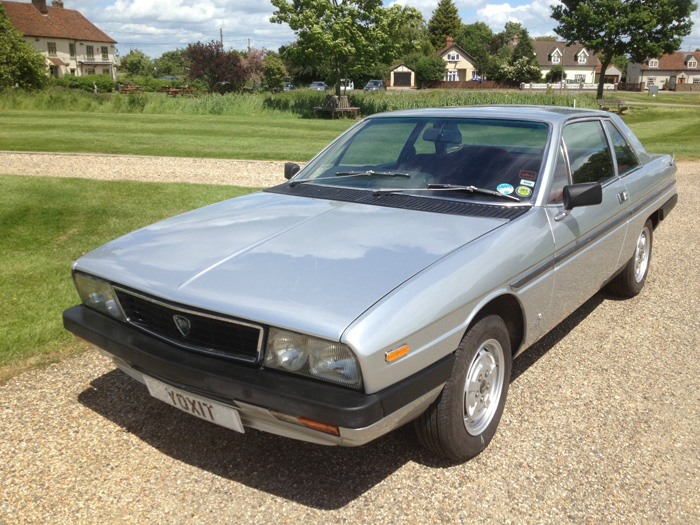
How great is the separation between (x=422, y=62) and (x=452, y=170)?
77.6 metres

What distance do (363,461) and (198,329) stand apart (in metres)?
1.07

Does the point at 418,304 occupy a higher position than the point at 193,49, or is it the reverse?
the point at 193,49

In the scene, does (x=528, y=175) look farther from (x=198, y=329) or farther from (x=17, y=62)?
(x=17, y=62)

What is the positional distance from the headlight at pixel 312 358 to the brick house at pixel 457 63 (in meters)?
91.8

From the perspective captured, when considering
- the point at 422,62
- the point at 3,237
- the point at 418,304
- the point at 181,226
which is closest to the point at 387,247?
the point at 418,304

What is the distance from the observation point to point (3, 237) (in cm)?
701

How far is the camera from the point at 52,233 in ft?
23.9

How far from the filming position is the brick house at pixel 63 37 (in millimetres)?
69250

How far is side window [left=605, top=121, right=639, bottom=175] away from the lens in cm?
466

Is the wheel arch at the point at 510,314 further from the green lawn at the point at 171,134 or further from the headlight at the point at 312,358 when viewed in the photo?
the green lawn at the point at 171,134

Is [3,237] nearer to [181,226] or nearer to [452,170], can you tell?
[181,226]

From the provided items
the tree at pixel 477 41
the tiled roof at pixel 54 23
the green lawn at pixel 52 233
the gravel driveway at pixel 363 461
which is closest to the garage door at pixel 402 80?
the tree at pixel 477 41

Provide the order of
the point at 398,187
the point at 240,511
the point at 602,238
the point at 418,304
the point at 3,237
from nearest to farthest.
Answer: the point at 418,304 < the point at 240,511 < the point at 398,187 < the point at 602,238 < the point at 3,237

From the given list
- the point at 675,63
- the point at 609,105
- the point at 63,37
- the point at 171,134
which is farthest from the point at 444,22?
the point at 171,134
